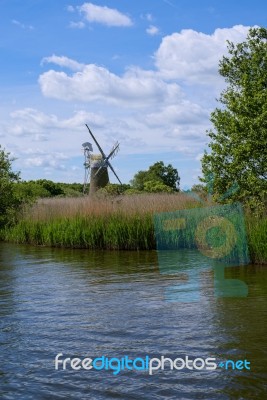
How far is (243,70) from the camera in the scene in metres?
15.0

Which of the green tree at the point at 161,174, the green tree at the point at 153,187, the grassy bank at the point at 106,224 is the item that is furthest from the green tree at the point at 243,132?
the green tree at the point at 161,174

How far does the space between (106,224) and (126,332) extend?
39.8ft

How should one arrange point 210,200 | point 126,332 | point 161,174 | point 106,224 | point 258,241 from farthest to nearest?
point 161,174 → point 106,224 → point 210,200 → point 258,241 → point 126,332

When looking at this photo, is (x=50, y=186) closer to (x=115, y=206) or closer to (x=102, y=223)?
(x=115, y=206)

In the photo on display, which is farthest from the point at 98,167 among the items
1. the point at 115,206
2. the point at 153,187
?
the point at 115,206

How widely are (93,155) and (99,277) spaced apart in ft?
105

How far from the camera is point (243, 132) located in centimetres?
1391

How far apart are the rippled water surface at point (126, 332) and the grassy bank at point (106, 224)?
540 centimetres

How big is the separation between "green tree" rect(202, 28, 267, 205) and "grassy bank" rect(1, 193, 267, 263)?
286 centimetres

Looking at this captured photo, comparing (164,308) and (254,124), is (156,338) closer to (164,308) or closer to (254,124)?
(164,308)

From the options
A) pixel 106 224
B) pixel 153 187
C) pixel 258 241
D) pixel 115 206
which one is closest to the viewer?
pixel 258 241

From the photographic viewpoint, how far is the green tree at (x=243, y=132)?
45.1 feet

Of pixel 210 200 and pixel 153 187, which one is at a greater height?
pixel 153 187

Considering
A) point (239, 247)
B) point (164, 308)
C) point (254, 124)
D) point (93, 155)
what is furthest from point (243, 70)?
point (93, 155)
